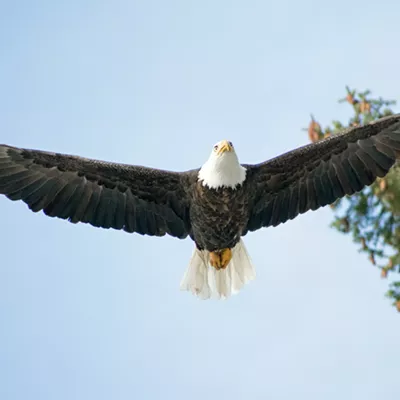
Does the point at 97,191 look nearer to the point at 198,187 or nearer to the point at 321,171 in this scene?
the point at 198,187

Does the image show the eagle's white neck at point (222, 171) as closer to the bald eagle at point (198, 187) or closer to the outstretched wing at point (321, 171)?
the bald eagle at point (198, 187)

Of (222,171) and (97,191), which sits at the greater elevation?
(97,191)

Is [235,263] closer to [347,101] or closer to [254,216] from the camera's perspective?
[254,216]

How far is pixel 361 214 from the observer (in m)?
17.9

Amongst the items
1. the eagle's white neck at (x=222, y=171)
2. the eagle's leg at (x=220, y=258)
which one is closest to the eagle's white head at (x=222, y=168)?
the eagle's white neck at (x=222, y=171)

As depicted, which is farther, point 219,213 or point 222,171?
point 219,213

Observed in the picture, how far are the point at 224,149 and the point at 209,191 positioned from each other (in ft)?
1.31

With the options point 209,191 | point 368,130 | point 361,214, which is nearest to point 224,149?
point 209,191

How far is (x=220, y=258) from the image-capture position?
16625 mm

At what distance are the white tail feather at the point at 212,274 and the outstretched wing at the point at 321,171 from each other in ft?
1.42

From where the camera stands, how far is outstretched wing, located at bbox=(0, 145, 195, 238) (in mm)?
16141

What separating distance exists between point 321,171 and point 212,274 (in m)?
1.41

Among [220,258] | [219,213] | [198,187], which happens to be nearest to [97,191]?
[198,187]

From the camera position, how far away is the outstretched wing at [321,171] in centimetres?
1631
